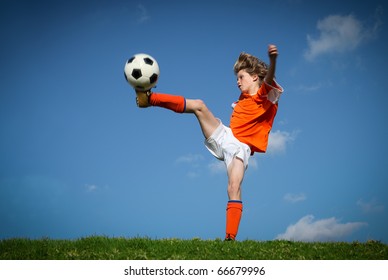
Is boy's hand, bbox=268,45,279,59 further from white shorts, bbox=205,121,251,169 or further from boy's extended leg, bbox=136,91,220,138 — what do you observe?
white shorts, bbox=205,121,251,169

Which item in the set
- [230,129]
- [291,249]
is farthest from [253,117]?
[291,249]

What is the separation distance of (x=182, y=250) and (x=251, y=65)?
351cm

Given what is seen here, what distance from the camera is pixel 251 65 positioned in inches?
324

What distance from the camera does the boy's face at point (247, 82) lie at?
822cm

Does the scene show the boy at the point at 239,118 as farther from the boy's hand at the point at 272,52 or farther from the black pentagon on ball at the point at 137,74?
the black pentagon on ball at the point at 137,74

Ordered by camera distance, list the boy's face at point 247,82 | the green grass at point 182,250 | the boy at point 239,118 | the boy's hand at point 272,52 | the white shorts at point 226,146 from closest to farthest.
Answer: the green grass at point 182,250, the boy's hand at point 272,52, the boy at point 239,118, the white shorts at point 226,146, the boy's face at point 247,82

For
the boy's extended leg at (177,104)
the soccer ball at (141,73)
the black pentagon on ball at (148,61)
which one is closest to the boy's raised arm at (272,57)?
the boy's extended leg at (177,104)

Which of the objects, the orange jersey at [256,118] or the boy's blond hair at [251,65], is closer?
the orange jersey at [256,118]

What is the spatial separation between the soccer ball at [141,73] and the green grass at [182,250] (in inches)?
92.7

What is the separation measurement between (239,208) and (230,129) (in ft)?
4.47

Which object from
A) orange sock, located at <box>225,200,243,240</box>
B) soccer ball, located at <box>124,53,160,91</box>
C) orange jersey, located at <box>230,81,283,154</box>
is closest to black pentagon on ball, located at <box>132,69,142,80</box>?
soccer ball, located at <box>124,53,160,91</box>

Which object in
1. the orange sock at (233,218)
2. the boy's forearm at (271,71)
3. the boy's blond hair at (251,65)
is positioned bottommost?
the orange sock at (233,218)

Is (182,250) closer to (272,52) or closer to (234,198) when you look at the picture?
(234,198)
